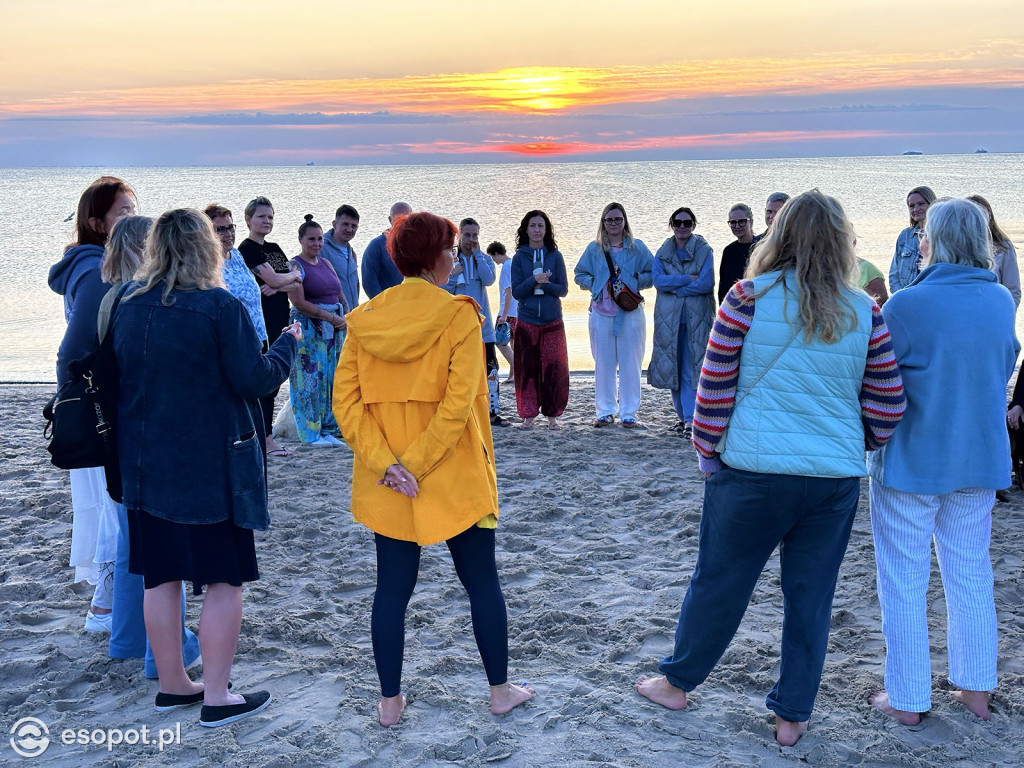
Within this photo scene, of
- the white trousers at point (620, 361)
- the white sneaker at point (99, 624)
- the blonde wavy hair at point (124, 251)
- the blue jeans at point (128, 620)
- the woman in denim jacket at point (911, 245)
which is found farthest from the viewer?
the white trousers at point (620, 361)

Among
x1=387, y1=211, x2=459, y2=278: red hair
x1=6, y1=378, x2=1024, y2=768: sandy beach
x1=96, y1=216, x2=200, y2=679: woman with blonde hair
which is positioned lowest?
x1=6, y1=378, x2=1024, y2=768: sandy beach

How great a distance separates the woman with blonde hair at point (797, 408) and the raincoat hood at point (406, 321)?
0.89m

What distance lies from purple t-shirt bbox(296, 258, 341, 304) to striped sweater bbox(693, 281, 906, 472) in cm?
489

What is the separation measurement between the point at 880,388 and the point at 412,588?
68.4 inches

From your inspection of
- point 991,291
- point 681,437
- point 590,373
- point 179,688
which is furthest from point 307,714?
point 590,373

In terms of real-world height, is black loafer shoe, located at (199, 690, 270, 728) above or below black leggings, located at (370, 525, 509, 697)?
below

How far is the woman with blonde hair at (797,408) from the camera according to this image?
9.59 ft

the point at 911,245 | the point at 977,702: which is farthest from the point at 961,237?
the point at 911,245

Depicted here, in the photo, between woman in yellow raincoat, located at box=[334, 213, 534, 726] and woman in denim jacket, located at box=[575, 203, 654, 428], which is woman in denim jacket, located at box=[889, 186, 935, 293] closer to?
woman in denim jacket, located at box=[575, 203, 654, 428]

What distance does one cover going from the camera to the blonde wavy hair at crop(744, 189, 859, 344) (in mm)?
2893

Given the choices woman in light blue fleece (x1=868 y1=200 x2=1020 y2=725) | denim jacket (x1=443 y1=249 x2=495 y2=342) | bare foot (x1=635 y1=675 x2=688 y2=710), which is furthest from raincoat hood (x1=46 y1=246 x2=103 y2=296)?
denim jacket (x1=443 y1=249 x2=495 y2=342)

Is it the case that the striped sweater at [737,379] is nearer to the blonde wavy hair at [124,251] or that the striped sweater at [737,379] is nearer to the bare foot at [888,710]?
the bare foot at [888,710]

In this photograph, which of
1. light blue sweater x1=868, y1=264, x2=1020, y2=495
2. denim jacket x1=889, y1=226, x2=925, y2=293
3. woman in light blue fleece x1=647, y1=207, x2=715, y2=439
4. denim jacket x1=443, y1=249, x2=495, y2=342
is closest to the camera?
light blue sweater x1=868, y1=264, x2=1020, y2=495

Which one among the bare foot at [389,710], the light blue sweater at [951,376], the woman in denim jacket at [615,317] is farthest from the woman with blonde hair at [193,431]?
the woman in denim jacket at [615,317]
